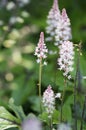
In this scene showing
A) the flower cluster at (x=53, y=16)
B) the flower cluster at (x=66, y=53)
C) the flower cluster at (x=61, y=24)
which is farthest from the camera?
the flower cluster at (x=53, y=16)

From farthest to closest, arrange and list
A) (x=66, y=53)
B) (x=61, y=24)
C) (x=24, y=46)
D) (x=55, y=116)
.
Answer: (x=24, y=46), (x=55, y=116), (x=61, y=24), (x=66, y=53)

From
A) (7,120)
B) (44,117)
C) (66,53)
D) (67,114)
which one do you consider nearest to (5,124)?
(7,120)

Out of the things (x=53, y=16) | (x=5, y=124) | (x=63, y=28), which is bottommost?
(x=5, y=124)

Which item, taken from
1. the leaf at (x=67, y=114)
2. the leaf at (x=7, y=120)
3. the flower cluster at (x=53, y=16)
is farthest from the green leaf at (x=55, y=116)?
the flower cluster at (x=53, y=16)

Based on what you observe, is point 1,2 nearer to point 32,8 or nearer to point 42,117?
point 32,8

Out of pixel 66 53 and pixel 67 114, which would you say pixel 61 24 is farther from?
pixel 67 114

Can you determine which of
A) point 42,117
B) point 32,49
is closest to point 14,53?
point 32,49

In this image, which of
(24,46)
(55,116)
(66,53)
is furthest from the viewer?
(24,46)

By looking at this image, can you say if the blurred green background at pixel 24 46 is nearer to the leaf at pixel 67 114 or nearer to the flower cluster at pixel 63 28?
the leaf at pixel 67 114

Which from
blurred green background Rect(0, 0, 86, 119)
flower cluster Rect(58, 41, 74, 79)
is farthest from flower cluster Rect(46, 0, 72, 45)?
blurred green background Rect(0, 0, 86, 119)
